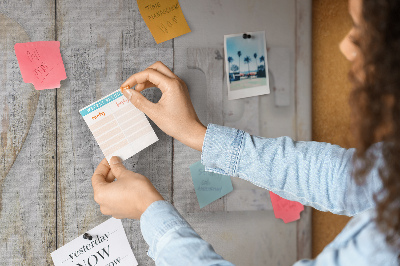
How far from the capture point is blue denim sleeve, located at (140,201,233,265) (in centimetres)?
54

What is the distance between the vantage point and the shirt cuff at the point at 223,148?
0.73 metres

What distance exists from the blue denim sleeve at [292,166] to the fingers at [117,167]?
19cm

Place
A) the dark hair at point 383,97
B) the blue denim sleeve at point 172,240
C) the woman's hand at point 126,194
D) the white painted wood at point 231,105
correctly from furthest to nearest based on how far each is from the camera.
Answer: the white painted wood at point 231,105, the woman's hand at point 126,194, the blue denim sleeve at point 172,240, the dark hair at point 383,97

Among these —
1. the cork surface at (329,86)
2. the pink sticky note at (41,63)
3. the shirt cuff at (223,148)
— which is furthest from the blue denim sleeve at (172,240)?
the cork surface at (329,86)

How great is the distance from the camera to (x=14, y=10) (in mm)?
831

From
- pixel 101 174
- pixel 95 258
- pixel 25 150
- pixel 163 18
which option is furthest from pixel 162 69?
pixel 95 258

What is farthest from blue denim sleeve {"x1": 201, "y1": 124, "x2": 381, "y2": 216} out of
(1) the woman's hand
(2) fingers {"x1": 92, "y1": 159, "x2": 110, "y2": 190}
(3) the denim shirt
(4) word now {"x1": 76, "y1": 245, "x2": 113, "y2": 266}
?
(4) word now {"x1": 76, "y1": 245, "x2": 113, "y2": 266}

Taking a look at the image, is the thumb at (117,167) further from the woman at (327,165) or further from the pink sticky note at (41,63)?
the pink sticky note at (41,63)

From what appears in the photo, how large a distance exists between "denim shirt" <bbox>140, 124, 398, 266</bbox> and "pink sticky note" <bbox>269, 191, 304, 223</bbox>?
0.25m

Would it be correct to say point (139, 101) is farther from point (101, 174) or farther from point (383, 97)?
point (383, 97)

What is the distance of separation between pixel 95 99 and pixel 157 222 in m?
0.40

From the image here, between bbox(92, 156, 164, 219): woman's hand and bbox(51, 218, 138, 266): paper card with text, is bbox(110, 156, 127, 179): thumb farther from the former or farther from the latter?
bbox(51, 218, 138, 266): paper card with text

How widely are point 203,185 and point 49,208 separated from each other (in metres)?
0.39

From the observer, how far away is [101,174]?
82 centimetres
